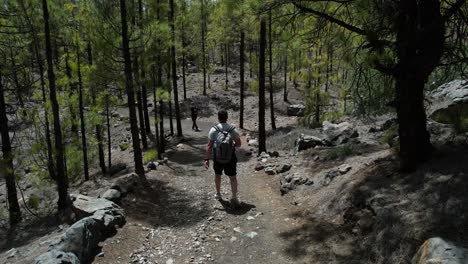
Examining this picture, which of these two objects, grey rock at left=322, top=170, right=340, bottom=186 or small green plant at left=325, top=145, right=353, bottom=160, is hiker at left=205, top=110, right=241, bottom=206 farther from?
small green plant at left=325, top=145, right=353, bottom=160

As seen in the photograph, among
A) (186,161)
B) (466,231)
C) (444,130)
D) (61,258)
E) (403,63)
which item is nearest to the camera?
(466,231)

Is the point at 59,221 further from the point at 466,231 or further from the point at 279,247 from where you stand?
the point at 466,231

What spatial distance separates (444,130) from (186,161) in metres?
10.2

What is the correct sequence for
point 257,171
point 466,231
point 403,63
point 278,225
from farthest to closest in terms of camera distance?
point 257,171 < point 278,225 < point 403,63 < point 466,231

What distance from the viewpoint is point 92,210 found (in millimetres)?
7188

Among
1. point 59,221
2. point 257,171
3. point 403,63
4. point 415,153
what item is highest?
point 403,63

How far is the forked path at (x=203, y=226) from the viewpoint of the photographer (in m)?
5.93

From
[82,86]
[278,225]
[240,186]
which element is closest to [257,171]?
[240,186]

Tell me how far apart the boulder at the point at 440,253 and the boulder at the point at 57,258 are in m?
4.37

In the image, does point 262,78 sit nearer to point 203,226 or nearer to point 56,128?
point 56,128

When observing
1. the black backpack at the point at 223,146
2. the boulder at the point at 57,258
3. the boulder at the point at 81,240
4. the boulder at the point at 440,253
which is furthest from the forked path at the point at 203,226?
the boulder at the point at 440,253

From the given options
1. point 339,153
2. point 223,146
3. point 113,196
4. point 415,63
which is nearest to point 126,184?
point 113,196

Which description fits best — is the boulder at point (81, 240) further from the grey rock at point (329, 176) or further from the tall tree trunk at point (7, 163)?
the tall tree trunk at point (7, 163)

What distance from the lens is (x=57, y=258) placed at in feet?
16.4
